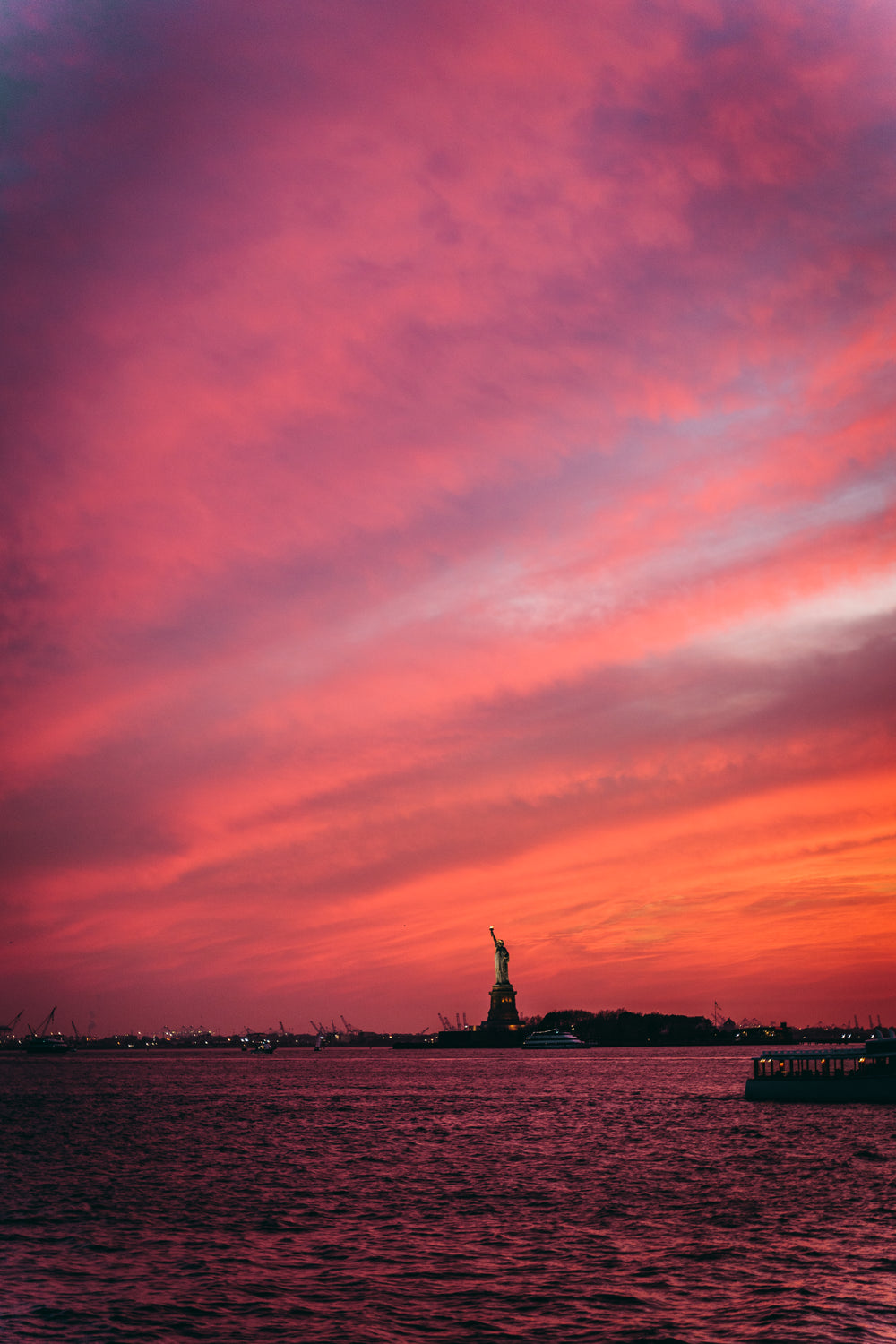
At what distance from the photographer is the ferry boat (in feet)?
366

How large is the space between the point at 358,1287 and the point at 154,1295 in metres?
6.41

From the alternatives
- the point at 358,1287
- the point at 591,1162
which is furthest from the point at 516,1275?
the point at 591,1162

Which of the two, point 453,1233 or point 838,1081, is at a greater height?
point 453,1233

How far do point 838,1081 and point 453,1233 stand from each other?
7920cm

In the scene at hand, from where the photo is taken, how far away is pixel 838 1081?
4417 inches

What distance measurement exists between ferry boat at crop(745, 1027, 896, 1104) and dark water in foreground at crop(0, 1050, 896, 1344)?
13.6 m

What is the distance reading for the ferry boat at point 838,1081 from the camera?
11150cm

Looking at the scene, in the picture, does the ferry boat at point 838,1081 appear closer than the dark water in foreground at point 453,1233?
No

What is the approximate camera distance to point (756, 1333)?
30141mm

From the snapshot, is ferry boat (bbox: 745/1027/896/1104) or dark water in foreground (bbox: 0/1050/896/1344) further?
ferry boat (bbox: 745/1027/896/1104)

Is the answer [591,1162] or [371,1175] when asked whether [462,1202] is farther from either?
[591,1162]

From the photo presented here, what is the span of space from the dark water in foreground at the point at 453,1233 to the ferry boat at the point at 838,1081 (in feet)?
44.5

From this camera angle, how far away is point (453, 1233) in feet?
150

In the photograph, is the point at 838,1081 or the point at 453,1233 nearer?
the point at 453,1233
